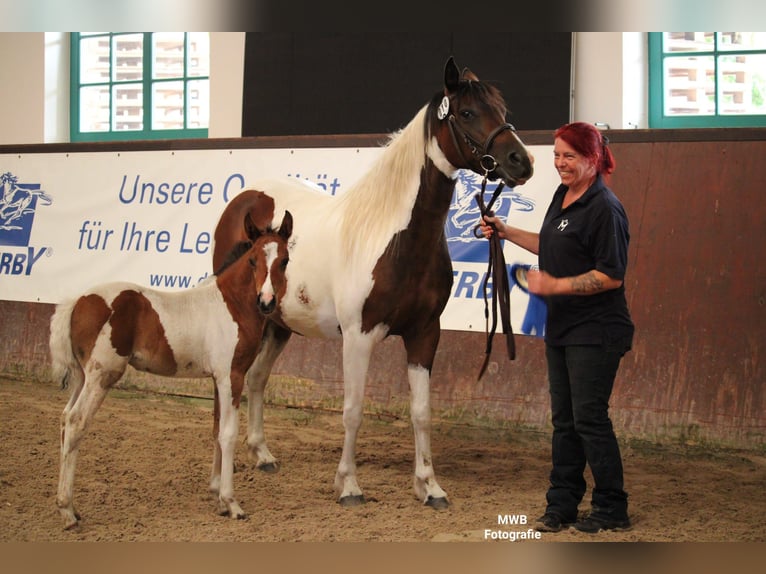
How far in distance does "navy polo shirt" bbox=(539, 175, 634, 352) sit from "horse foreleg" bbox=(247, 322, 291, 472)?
1643 mm

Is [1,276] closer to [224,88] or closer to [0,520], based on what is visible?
[0,520]

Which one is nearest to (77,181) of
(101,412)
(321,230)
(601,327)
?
(101,412)

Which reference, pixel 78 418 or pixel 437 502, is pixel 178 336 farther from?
pixel 437 502

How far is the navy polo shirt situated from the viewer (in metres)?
3.06

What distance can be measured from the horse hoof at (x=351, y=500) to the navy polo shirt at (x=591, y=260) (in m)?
1.09

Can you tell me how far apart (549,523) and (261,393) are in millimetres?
1653

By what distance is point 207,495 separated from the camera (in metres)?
3.66

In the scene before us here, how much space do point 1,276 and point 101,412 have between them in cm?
91

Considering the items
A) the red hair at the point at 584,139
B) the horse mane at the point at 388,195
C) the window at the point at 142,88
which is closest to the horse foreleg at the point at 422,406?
the horse mane at the point at 388,195

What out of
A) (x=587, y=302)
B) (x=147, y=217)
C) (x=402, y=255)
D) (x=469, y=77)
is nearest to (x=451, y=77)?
(x=469, y=77)

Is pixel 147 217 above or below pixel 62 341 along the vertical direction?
above

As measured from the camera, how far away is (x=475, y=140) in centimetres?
333

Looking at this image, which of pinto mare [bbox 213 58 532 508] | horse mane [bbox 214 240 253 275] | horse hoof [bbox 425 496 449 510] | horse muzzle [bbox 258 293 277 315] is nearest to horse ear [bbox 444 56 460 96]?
pinto mare [bbox 213 58 532 508]

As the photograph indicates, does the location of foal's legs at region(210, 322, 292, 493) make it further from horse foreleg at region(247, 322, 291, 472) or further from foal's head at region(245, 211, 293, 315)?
→ foal's head at region(245, 211, 293, 315)
